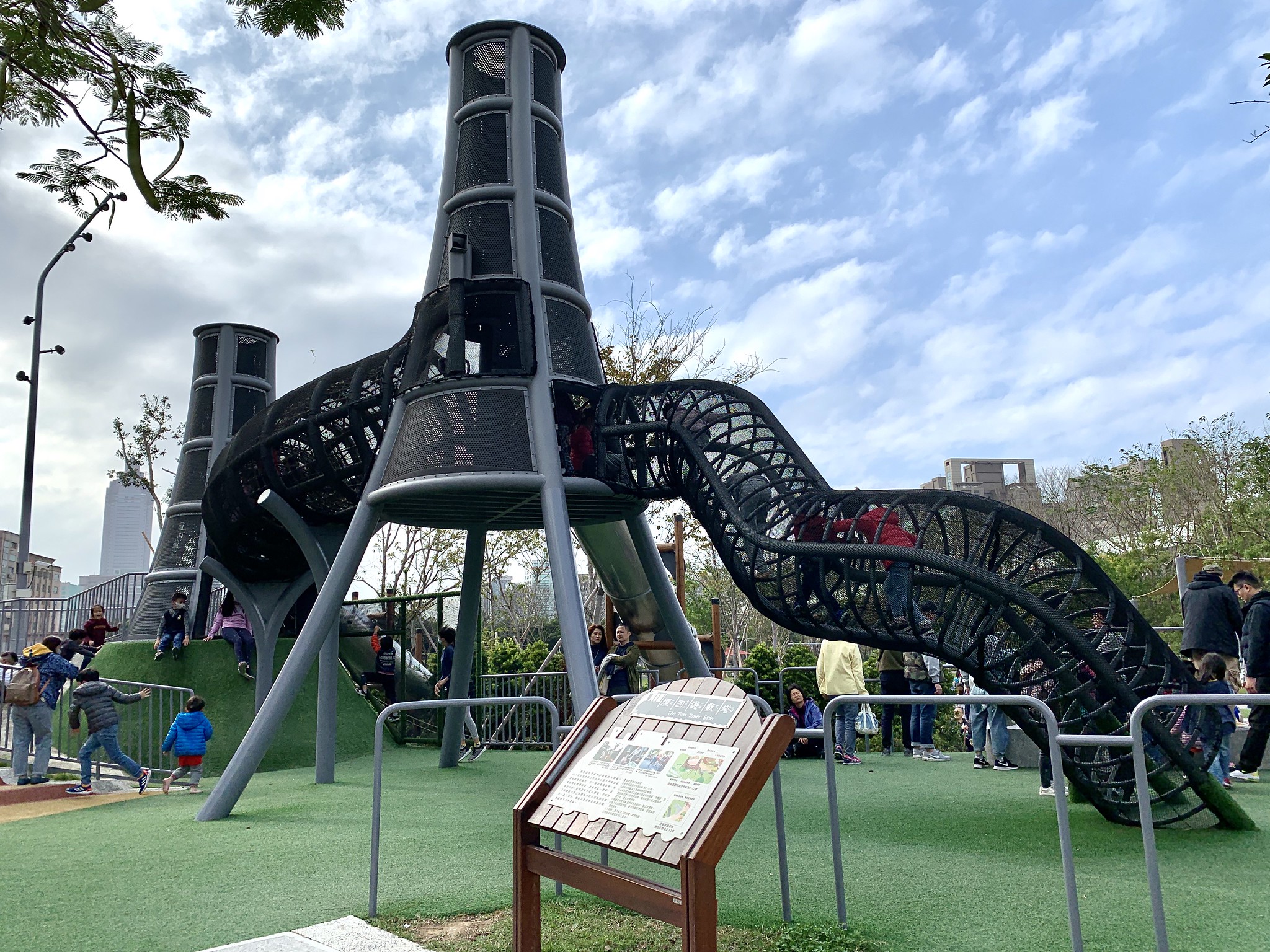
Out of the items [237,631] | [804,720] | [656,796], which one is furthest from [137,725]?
[656,796]

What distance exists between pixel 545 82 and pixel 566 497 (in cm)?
530

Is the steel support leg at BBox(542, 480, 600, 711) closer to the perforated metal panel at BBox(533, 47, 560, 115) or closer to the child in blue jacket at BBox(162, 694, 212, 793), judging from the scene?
the child in blue jacket at BBox(162, 694, 212, 793)

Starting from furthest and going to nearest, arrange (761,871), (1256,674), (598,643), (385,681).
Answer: (385,681), (598,643), (1256,674), (761,871)

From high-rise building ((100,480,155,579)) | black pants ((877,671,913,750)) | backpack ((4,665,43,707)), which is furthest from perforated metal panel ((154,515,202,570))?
high-rise building ((100,480,155,579))

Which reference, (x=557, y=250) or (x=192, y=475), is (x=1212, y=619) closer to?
(x=557, y=250)

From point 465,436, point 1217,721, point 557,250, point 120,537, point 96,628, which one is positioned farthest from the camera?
point 120,537

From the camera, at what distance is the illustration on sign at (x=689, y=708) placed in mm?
3363

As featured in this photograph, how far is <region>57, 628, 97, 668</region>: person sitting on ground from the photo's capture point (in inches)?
473

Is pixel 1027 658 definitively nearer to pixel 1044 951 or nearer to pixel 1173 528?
pixel 1044 951

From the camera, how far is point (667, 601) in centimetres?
1057

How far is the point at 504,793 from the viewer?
30.6 feet

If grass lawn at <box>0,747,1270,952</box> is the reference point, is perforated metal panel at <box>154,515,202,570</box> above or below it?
above

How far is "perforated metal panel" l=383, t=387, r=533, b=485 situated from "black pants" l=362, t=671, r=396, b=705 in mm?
7748

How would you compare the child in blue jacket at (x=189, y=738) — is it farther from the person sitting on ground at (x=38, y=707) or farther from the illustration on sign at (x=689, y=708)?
the illustration on sign at (x=689, y=708)
